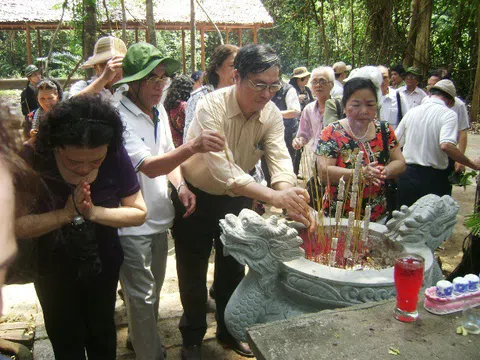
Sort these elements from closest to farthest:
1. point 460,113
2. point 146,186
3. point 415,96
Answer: point 146,186
point 460,113
point 415,96

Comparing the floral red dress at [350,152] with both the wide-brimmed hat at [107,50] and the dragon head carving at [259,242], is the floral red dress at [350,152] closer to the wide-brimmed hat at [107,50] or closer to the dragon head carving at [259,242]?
the dragon head carving at [259,242]

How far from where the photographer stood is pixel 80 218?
1639mm

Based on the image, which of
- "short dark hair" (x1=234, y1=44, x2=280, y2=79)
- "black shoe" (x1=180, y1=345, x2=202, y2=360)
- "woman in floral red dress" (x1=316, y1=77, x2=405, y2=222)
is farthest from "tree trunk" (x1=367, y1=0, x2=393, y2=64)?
"black shoe" (x1=180, y1=345, x2=202, y2=360)

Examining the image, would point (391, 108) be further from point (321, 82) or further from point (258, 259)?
point (258, 259)

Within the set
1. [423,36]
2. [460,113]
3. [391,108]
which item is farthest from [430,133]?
[423,36]

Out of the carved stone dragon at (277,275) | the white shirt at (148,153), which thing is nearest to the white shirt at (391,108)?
the carved stone dragon at (277,275)

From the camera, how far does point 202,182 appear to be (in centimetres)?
229

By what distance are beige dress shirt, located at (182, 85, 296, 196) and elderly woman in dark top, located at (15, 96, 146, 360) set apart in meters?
0.42

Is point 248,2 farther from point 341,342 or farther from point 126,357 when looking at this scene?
point 341,342

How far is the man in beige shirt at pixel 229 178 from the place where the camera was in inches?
79.6

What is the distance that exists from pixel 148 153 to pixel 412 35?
28.4 ft

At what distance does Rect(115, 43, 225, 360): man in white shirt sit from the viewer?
2.10 m

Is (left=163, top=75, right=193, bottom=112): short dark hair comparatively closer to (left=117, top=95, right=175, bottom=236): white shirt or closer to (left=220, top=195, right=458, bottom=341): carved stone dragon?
(left=117, top=95, right=175, bottom=236): white shirt

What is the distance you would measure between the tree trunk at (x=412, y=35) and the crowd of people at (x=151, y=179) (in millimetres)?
7222
